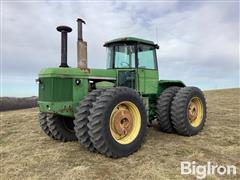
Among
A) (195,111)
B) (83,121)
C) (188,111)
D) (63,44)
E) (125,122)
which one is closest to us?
(83,121)

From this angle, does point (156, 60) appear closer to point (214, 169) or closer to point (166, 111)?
point (166, 111)

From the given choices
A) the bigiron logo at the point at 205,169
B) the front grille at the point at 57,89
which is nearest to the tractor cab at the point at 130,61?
the front grille at the point at 57,89

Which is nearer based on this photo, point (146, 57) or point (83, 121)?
point (83, 121)

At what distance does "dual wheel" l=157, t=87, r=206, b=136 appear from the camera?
8188mm

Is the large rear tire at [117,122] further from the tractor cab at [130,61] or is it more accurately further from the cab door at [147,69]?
the cab door at [147,69]

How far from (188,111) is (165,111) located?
88cm

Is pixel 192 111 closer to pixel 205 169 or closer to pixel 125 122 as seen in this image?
pixel 125 122

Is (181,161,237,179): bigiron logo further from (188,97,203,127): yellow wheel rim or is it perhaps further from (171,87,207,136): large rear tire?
Answer: (188,97,203,127): yellow wheel rim

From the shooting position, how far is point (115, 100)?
623 cm

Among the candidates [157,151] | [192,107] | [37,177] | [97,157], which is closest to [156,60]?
[192,107]

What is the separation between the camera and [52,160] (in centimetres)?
613

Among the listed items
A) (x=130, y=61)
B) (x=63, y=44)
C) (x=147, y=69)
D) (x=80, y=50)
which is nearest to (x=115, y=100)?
(x=80, y=50)

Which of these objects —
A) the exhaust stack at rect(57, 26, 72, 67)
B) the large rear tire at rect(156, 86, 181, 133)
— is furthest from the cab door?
the exhaust stack at rect(57, 26, 72, 67)

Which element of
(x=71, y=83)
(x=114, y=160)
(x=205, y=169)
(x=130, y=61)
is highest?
(x=130, y=61)
